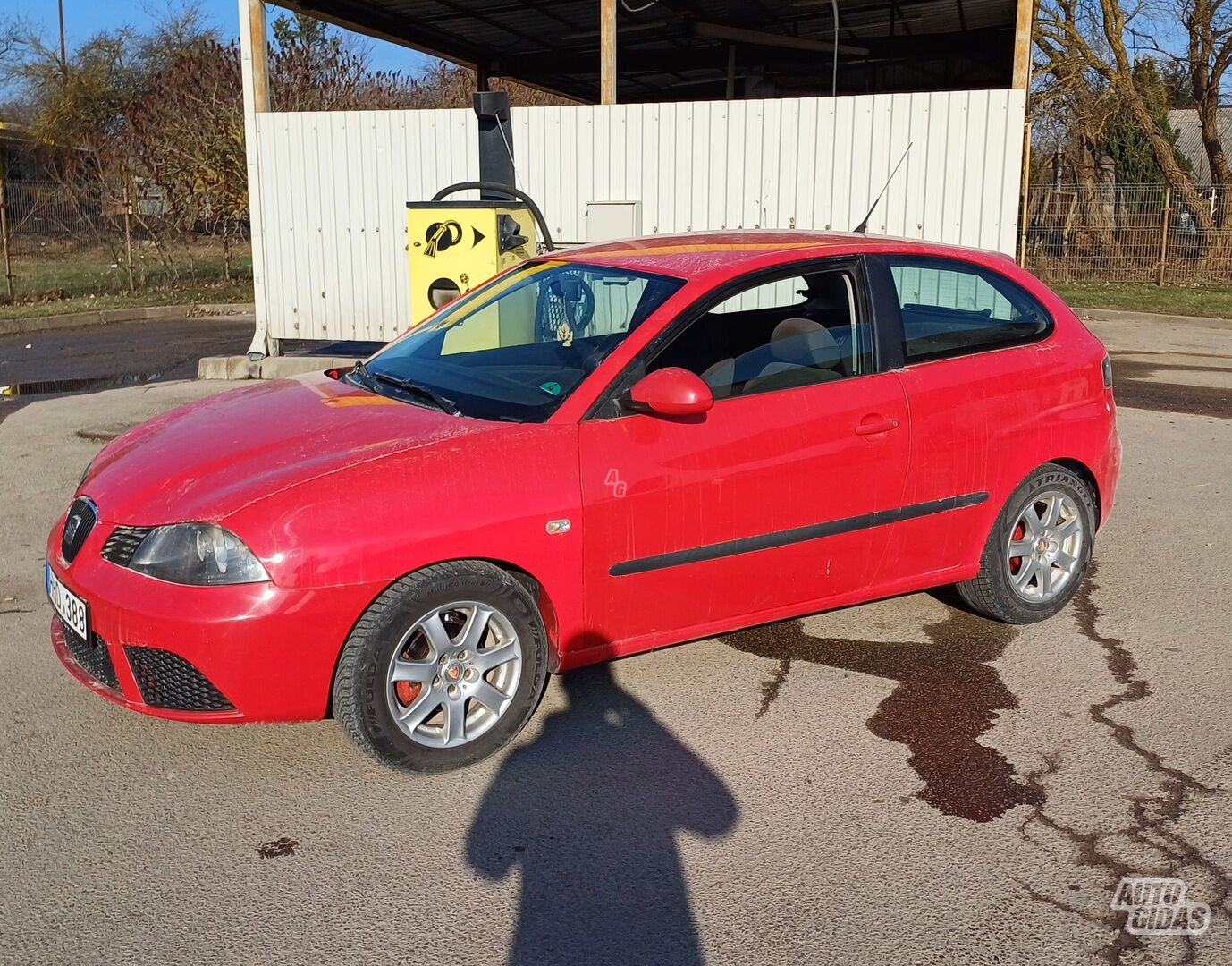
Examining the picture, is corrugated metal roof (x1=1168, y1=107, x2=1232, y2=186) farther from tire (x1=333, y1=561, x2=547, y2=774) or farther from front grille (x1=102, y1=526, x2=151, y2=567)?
front grille (x1=102, y1=526, x2=151, y2=567)

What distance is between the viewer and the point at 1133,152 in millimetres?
28656

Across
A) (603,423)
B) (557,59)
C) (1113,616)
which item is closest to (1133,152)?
(557,59)

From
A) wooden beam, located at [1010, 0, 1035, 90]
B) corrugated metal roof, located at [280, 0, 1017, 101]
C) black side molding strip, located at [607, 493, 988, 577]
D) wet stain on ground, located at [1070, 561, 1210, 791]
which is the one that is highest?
corrugated metal roof, located at [280, 0, 1017, 101]

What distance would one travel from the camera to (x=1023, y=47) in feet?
33.9

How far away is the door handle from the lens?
4.44 m

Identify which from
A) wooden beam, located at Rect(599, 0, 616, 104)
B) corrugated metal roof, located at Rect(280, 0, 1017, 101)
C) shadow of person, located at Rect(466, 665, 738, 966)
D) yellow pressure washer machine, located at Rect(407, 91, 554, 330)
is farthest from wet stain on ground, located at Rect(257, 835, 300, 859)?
corrugated metal roof, located at Rect(280, 0, 1017, 101)

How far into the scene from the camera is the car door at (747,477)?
13.3 ft

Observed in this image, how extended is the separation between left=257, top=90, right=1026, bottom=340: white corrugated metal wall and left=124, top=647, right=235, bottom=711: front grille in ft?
26.1

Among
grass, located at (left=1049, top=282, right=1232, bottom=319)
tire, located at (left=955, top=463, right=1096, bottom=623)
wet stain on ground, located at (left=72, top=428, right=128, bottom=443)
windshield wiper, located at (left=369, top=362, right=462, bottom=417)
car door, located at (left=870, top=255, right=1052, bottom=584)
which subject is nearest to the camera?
windshield wiper, located at (left=369, top=362, right=462, bottom=417)

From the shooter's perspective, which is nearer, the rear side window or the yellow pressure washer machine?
the rear side window

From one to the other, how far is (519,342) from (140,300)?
16.6 meters

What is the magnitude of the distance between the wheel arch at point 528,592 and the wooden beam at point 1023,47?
7.88m

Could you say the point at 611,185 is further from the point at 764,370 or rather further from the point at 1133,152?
the point at 1133,152

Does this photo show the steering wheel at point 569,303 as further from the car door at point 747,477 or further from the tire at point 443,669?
the tire at point 443,669
